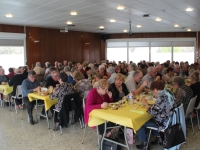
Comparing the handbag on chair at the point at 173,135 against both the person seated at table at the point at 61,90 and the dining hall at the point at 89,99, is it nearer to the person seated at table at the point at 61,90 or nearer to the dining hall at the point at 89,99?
the dining hall at the point at 89,99

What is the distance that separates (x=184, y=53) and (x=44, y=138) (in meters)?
12.4

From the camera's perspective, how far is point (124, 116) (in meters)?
3.04

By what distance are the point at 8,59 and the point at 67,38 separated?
3688mm

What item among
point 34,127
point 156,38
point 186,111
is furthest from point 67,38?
point 186,111

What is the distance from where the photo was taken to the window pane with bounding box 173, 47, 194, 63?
14.1m

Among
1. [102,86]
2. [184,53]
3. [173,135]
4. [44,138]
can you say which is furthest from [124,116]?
[184,53]

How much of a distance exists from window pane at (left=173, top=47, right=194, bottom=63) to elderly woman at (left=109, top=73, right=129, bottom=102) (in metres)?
11.0

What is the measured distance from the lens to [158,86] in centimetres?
344

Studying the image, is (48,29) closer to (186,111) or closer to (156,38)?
(156,38)

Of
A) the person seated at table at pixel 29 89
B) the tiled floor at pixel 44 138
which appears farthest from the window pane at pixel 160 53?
the person seated at table at pixel 29 89

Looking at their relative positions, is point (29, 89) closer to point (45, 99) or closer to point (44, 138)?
point (45, 99)

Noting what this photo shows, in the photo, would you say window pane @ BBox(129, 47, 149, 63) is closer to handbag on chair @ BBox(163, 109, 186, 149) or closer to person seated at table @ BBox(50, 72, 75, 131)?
person seated at table @ BBox(50, 72, 75, 131)

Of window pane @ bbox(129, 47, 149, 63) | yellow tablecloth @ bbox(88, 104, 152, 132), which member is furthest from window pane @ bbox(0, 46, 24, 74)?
yellow tablecloth @ bbox(88, 104, 152, 132)

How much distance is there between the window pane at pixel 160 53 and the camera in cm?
1448
